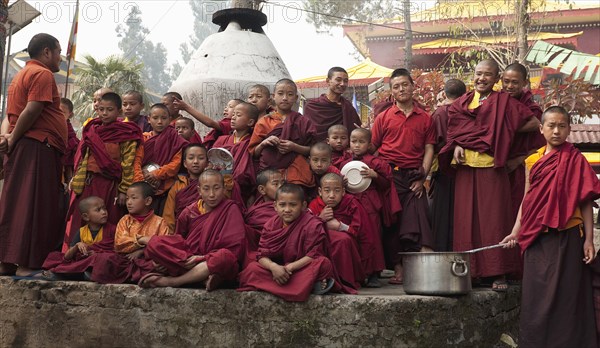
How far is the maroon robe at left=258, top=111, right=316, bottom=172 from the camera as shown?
525 centimetres

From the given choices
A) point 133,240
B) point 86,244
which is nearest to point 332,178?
point 133,240

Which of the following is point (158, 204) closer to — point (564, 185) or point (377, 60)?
point (564, 185)

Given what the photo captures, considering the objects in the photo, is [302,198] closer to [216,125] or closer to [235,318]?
[235,318]

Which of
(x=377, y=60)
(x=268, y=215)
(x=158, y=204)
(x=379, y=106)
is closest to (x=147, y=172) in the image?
(x=158, y=204)

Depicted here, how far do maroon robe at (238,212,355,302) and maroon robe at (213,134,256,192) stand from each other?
972mm

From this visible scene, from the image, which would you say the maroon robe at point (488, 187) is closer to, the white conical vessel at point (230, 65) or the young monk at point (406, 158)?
the young monk at point (406, 158)

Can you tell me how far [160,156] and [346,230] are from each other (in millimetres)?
1843

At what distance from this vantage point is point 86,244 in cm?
505

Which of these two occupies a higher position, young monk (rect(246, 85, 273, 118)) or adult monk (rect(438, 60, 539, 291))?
young monk (rect(246, 85, 273, 118))

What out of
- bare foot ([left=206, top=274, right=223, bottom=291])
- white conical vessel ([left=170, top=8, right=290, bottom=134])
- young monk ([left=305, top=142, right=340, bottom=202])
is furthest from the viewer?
white conical vessel ([left=170, top=8, right=290, bottom=134])

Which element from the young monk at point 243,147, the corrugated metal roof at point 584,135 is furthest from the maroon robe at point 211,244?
the corrugated metal roof at point 584,135

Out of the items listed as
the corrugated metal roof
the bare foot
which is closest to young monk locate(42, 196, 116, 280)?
the bare foot

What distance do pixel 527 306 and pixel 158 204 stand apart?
3.06 m

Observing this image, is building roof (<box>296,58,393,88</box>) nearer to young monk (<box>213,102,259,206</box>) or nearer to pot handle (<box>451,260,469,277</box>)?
young monk (<box>213,102,259,206</box>)
